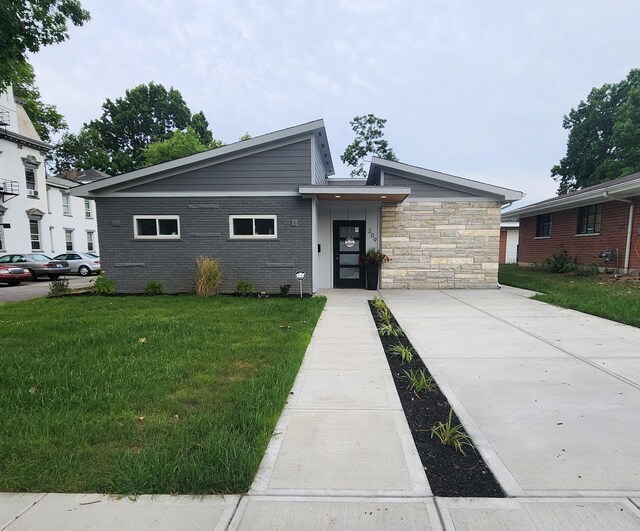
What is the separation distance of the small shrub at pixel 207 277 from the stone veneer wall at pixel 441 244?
5150mm

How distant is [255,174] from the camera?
380 inches

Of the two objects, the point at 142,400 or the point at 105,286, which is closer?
the point at 142,400

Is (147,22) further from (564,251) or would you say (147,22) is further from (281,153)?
(564,251)

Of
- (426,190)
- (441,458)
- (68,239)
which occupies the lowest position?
(441,458)

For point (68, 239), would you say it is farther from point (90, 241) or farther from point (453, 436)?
point (453, 436)

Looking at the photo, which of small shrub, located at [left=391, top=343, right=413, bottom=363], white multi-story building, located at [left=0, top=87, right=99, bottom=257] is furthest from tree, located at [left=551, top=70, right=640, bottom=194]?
white multi-story building, located at [left=0, top=87, right=99, bottom=257]

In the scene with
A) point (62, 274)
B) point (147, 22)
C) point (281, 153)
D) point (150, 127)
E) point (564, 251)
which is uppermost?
point (150, 127)

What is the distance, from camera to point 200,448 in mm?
2354

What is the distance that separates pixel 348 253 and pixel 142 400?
8.61m

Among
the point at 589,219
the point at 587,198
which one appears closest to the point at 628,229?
the point at 587,198

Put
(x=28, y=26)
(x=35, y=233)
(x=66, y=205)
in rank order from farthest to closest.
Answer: (x=66, y=205) → (x=35, y=233) → (x=28, y=26)

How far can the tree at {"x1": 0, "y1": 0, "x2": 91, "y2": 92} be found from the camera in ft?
18.1

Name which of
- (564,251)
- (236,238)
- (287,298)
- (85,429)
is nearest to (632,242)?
(564,251)

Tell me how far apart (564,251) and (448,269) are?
27.0 ft
